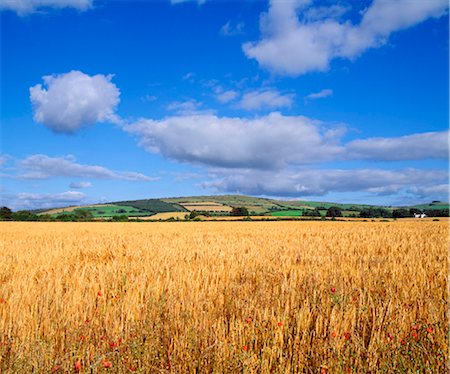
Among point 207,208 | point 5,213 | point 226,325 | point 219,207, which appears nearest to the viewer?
point 226,325

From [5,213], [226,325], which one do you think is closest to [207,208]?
[5,213]

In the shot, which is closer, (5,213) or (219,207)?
(5,213)

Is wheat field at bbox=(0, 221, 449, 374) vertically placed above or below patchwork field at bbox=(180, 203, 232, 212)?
below

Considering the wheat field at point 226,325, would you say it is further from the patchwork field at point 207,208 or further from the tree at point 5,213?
the patchwork field at point 207,208

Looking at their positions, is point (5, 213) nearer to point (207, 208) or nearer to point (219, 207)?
point (207, 208)

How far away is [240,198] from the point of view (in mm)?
145500

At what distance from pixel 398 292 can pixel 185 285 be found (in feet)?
10.2

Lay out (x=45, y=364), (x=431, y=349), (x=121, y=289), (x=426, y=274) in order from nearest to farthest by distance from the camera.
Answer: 1. (x=45, y=364)
2. (x=431, y=349)
3. (x=121, y=289)
4. (x=426, y=274)

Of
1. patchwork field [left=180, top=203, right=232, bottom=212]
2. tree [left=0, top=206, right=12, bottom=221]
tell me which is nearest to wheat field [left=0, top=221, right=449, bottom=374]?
tree [left=0, top=206, right=12, bottom=221]

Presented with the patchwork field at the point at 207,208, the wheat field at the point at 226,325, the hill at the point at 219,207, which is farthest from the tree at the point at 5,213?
the wheat field at the point at 226,325

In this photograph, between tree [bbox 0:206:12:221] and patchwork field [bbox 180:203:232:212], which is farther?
patchwork field [bbox 180:203:232:212]

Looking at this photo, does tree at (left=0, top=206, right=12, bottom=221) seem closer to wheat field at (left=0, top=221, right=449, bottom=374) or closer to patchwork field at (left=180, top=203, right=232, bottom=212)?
patchwork field at (left=180, top=203, right=232, bottom=212)

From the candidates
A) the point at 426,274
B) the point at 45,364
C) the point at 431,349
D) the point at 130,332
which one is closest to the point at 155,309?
the point at 130,332

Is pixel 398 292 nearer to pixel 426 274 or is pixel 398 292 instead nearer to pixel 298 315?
pixel 426 274
